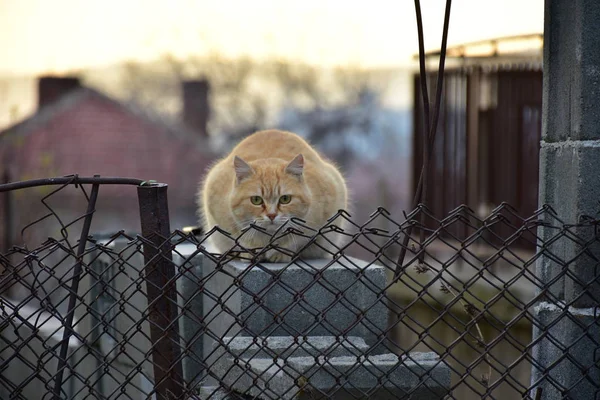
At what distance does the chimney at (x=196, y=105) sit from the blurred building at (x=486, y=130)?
398 inches

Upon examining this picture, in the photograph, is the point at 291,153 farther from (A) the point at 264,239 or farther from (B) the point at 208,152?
(B) the point at 208,152

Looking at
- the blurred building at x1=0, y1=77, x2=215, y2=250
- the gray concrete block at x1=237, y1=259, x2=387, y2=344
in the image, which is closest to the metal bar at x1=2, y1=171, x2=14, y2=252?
the blurred building at x1=0, y1=77, x2=215, y2=250

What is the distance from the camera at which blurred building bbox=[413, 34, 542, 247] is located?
27.3 ft

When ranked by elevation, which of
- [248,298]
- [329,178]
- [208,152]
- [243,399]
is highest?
[329,178]

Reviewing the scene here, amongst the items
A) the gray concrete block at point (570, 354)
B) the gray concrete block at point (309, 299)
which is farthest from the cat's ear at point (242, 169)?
the gray concrete block at point (570, 354)

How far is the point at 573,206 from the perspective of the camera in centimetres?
284

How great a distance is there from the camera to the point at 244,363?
289 cm

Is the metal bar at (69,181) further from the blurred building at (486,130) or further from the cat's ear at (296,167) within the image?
the blurred building at (486,130)

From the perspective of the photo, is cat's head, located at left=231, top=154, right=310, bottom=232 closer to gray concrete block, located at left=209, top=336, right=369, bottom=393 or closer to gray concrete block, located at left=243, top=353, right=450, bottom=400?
gray concrete block, located at left=209, top=336, right=369, bottom=393

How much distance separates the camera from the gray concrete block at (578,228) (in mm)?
2795

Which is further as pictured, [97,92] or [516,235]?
[97,92]

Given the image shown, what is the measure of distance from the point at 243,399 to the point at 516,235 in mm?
1188

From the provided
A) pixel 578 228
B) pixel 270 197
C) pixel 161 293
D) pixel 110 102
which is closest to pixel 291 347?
pixel 161 293

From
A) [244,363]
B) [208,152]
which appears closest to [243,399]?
[244,363]
